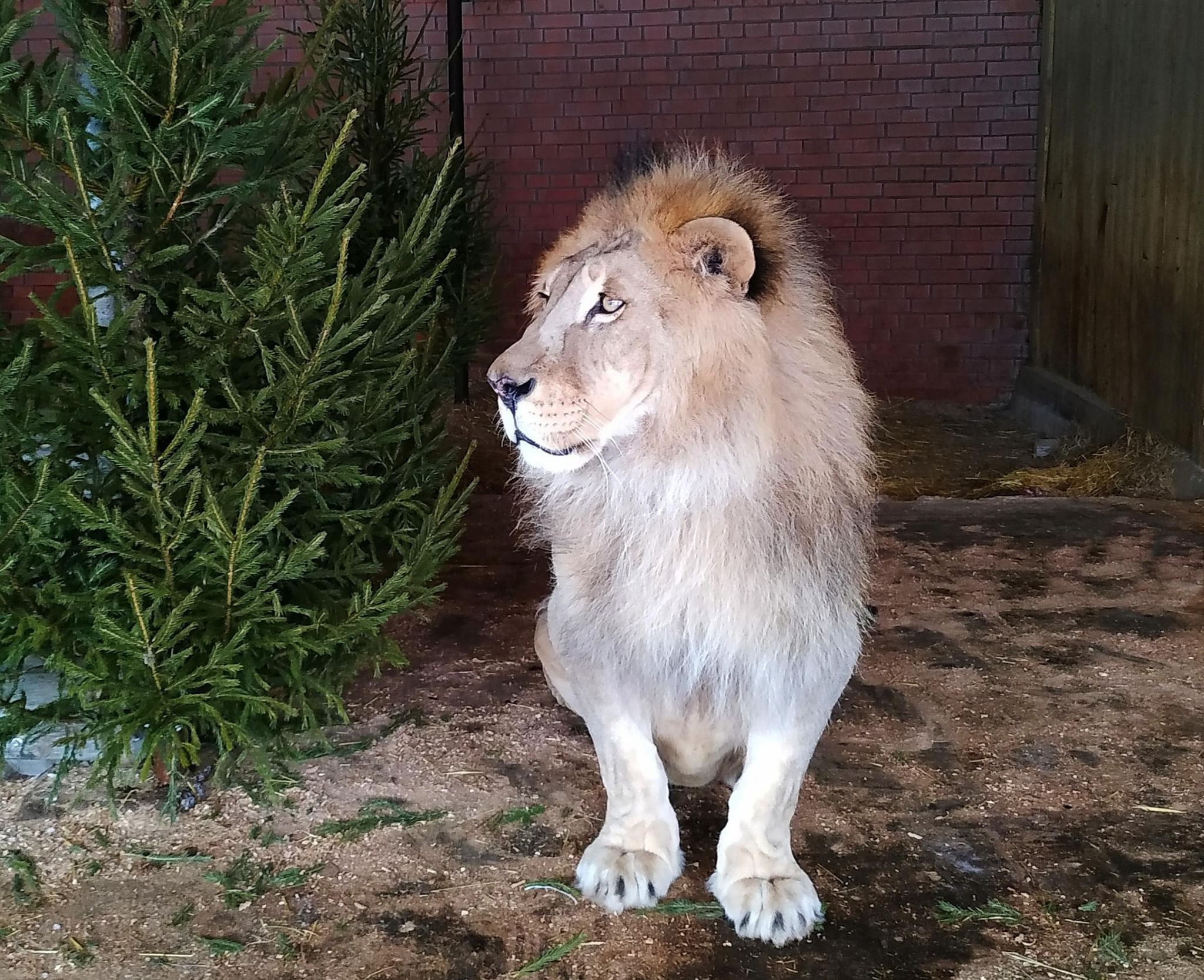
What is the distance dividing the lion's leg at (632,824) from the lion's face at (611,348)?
64cm

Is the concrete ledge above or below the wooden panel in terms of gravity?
below

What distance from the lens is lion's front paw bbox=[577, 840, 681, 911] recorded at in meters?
2.20

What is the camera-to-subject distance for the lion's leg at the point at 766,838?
214 cm

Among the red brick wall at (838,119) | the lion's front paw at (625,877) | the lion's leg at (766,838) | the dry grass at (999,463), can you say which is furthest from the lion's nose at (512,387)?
the red brick wall at (838,119)

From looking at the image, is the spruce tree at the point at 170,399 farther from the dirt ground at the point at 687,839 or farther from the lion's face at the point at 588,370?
the lion's face at the point at 588,370

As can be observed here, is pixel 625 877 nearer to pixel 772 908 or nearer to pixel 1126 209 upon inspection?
pixel 772 908

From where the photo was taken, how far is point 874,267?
27.4ft

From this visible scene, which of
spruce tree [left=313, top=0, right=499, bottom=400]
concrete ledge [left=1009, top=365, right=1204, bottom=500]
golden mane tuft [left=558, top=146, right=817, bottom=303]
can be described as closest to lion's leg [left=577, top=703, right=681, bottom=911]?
golden mane tuft [left=558, top=146, right=817, bottom=303]

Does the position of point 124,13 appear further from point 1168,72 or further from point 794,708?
point 1168,72

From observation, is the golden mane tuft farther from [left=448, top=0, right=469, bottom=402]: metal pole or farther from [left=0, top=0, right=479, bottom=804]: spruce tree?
[left=448, top=0, right=469, bottom=402]: metal pole

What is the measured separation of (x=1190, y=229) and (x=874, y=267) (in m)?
2.94

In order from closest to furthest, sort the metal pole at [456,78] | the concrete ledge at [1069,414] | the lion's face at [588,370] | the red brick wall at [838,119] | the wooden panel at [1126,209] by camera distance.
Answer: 1. the lion's face at [588,370]
2. the concrete ledge at [1069,414]
3. the wooden panel at [1126,209]
4. the metal pole at [456,78]
5. the red brick wall at [838,119]

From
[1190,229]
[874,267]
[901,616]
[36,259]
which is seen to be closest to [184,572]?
[36,259]

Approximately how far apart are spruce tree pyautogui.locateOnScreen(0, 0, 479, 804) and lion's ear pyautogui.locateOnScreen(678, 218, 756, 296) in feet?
2.27
